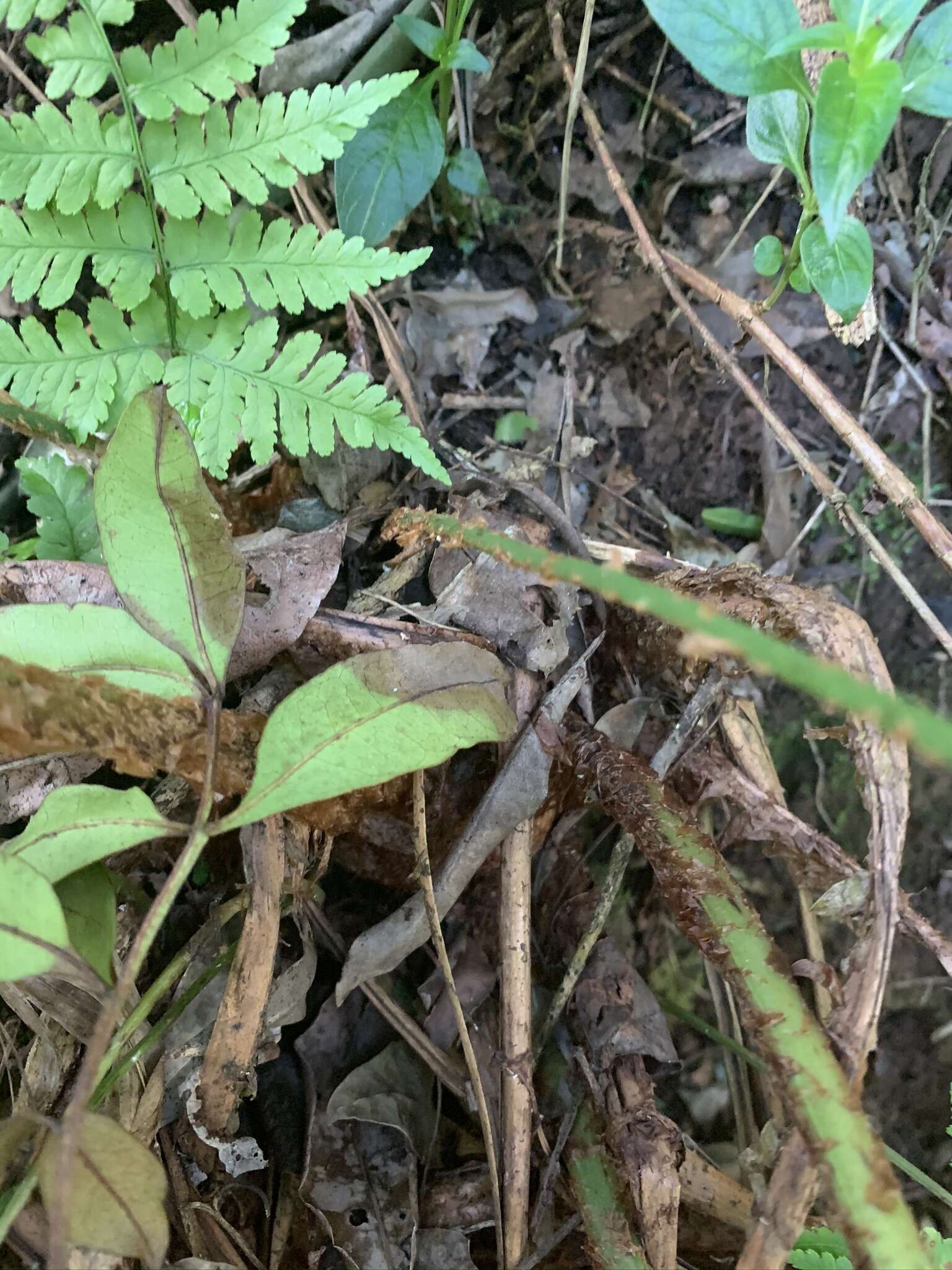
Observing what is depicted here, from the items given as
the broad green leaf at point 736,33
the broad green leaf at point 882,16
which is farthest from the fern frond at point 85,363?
the broad green leaf at point 882,16

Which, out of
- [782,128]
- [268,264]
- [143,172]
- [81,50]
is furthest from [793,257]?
Answer: [81,50]

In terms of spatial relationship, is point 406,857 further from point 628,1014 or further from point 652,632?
point 652,632

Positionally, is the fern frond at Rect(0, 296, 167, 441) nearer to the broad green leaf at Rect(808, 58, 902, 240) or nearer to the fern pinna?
the fern pinna

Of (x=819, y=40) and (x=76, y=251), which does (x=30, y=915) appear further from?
(x=819, y=40)

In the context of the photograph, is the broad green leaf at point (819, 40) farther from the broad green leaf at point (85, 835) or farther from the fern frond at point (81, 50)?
the broad green leaf at point (85, 835)

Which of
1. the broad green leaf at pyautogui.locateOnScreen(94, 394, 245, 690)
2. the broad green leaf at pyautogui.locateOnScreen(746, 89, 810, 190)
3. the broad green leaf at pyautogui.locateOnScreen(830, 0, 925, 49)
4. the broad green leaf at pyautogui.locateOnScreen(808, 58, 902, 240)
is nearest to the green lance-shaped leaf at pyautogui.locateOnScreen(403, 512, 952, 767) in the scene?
the broad green leaf at pyautogui.locateOnScreen(94, 394, 245, 690)

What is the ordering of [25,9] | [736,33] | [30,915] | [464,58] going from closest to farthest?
[30,915]
[736,33]
[25,9]
[464,58]
